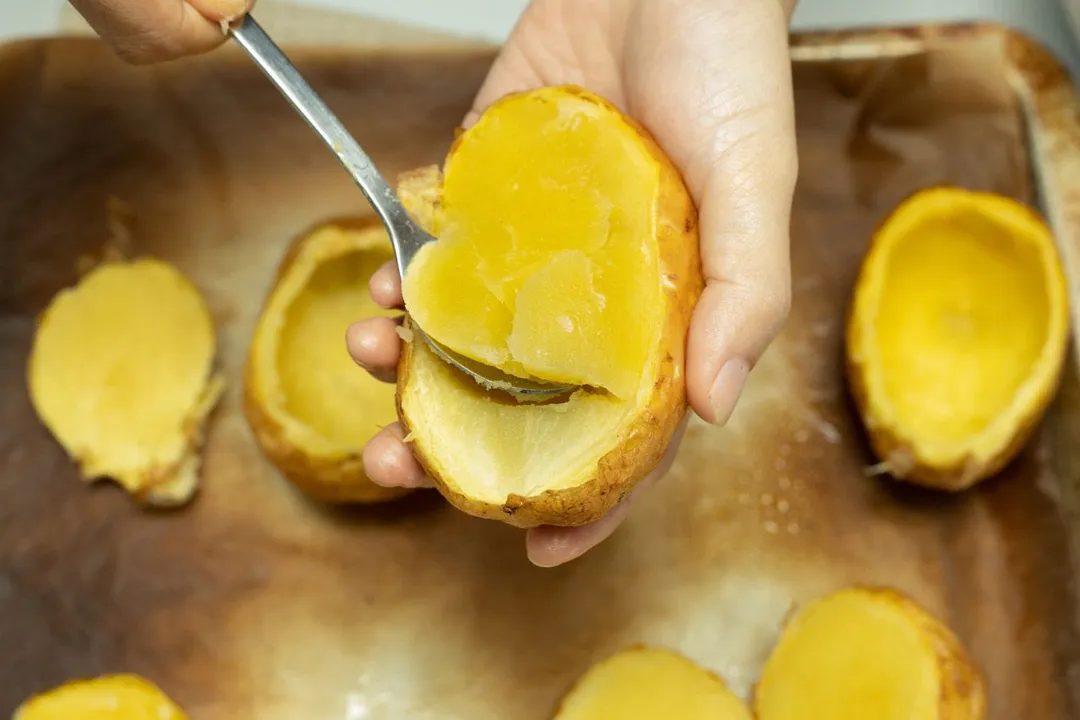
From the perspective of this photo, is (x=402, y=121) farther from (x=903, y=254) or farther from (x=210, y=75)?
(x=903, y=254)

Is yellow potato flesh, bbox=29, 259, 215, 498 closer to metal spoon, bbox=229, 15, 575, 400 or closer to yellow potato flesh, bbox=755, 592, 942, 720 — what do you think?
metal spoon, bbox=229, 15, 575, 400

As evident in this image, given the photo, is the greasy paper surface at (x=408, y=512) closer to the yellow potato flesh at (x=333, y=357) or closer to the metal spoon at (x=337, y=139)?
the yellow potato flesh at (x=333, y=357)

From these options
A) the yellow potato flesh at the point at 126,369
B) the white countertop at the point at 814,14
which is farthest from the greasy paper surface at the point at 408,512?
the white countertop at the point at 814,14

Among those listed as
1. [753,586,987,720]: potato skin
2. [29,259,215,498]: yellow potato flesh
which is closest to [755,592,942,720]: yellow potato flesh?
[753,586,987,720]: potato skin

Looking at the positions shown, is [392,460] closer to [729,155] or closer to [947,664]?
[729,155]

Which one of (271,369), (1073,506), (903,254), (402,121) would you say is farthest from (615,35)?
(1073,506)

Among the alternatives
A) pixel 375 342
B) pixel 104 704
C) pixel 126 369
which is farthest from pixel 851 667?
pixel 126 369
